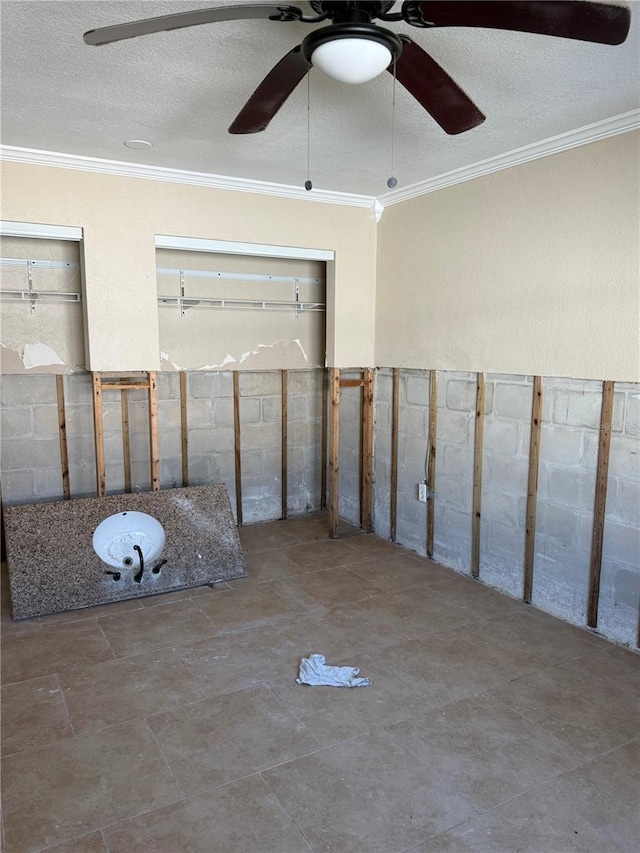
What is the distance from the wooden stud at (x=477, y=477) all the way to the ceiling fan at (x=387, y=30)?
6.99ft

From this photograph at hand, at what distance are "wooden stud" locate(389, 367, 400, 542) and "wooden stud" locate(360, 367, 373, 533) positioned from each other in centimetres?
23

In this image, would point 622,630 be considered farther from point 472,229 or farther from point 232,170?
point 232,170

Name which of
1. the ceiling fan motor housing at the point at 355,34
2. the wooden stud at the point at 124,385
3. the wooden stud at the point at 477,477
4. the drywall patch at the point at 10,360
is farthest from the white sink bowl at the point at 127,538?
the ceiling fan motor housing at the point at 355,34

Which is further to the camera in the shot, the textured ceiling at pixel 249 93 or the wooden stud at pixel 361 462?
the wooden stud at pixel 361 462

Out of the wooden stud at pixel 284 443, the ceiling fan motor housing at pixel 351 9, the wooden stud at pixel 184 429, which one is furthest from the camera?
the wooden stud at pixel 284 443

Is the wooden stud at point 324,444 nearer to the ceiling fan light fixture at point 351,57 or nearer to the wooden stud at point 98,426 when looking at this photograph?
the wooden stud at point 98,426

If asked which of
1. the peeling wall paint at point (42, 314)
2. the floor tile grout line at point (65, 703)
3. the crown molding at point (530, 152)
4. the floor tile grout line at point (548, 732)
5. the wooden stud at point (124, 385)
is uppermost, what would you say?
the crown molding at point (530, 152)

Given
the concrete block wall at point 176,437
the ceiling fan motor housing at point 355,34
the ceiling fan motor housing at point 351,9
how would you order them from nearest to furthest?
1. the ceiling fan motor housing at point 355,34
2. the ceiling fan motor housing at point 351,9
3. the concrete block wall at point 176,437

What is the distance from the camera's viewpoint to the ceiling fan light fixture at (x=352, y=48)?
5.86 feet

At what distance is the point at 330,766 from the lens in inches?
92.7

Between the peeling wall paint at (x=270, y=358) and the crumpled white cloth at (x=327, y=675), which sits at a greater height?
the peeling wall paint at (x=270, y=358)

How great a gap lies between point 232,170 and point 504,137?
178cm

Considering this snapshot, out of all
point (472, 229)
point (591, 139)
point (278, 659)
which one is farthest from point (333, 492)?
point (591, 139)

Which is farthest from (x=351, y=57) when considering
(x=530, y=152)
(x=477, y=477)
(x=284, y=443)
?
(x=284, y=443)
